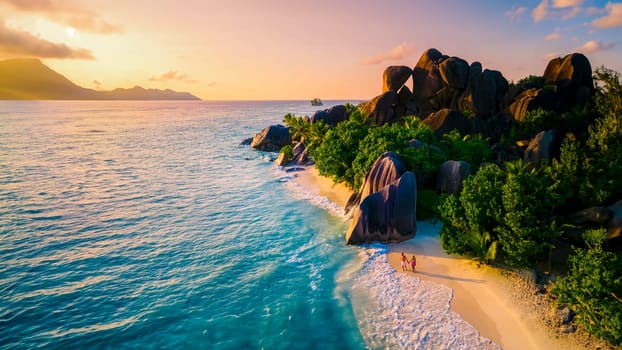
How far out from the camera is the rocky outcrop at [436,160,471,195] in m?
29.3

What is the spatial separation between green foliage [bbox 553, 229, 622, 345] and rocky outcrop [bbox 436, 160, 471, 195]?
13994 mm

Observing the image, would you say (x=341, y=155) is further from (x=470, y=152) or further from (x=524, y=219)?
(x=524, y=219)

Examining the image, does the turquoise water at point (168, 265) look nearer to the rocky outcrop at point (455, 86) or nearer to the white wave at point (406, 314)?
the white wave at point (406, 314)

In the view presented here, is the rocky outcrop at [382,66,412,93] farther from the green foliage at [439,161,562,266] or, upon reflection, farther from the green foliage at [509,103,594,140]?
the green foliage at [439,161,562,266]

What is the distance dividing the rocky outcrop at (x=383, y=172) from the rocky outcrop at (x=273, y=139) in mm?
44179

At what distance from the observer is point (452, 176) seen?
2981 cm

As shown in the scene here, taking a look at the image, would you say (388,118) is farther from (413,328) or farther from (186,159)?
(413,328)

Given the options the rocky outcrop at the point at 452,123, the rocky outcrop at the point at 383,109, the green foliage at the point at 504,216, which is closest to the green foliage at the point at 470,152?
the rocky outcrop at the point at 452,123

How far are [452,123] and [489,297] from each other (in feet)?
109

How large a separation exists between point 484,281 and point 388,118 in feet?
148

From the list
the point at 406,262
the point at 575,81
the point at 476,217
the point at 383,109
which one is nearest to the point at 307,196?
the point at 406,262

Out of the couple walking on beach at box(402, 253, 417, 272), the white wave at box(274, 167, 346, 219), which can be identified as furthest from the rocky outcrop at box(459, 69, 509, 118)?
the couple walking on beach at box(402, 253, 417, 272)

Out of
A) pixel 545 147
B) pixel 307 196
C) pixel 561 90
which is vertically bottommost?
pixel 307 196

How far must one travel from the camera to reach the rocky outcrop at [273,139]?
7312 cm
